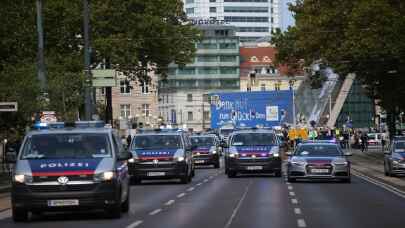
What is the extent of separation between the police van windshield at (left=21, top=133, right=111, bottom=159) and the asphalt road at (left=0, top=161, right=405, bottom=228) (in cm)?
124

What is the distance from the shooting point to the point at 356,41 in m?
55.2

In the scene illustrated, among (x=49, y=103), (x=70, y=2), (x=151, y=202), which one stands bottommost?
(x=151, y=202)

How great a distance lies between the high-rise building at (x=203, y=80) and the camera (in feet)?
584

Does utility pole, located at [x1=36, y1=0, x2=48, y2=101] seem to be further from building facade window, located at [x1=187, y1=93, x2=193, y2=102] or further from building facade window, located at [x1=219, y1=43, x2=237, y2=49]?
building facade window, located at [x1=219, y1=43, x2=237, y2=49]

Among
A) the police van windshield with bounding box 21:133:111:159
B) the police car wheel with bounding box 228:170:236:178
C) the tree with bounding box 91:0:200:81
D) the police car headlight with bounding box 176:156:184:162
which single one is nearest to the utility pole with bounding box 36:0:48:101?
the police car headlight with bounding box 176:156:184:162

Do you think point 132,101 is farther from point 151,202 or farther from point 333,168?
point 151,202

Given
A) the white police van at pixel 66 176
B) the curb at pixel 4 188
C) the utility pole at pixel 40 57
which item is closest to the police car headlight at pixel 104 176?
the white police van at pixel 66 176

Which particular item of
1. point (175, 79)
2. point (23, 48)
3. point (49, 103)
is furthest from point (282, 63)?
point (175, 79)

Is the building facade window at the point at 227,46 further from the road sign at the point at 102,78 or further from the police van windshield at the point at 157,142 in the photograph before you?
the police van windshield at the point at 157,142

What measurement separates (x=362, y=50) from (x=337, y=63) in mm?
3304

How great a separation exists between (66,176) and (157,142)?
17839 millimetres

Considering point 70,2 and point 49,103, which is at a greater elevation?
point 70,2

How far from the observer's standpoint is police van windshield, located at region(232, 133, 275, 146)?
42.5 meters

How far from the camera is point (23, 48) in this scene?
51281mm
